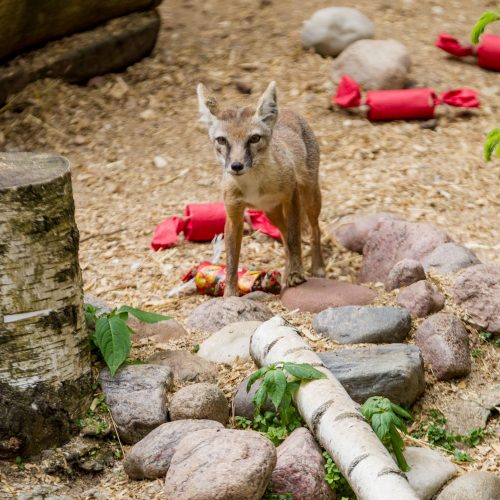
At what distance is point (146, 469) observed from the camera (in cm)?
432

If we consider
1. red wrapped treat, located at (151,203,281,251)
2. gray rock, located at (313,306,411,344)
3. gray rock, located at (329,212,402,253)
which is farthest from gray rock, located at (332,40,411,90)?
gray rock, located at (313,306,411,344)

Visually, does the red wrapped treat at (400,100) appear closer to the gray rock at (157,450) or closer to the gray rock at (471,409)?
the gray rock at (471,409)

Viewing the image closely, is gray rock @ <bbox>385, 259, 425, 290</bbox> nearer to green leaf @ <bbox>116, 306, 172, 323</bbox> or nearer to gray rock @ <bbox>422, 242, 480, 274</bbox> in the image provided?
gray rock @ <bbox>422, 242, 480, 274</bbox>

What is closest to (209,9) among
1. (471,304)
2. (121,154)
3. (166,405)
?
(121,154)

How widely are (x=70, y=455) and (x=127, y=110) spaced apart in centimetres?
602

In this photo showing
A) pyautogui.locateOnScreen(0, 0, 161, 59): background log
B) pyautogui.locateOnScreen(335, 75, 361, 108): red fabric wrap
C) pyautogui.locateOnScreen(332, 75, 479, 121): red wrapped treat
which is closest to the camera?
pyautogui.locateOnScreen(0, 0, 161, 59): background log

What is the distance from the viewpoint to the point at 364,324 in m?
5.36

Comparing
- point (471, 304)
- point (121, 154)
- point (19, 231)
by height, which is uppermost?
point (19, 231)

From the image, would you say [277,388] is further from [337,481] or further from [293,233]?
A: [293,233]

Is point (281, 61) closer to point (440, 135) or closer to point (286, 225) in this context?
point (440, 135)

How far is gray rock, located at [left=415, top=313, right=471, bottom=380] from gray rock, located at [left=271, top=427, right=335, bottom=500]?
4.01 feet

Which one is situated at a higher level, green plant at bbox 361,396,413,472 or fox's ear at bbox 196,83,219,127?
fox's ear at bbox 196,83,219,127

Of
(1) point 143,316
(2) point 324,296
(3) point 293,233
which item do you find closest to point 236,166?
(3) point 293,233

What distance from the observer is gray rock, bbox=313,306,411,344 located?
5312mm
